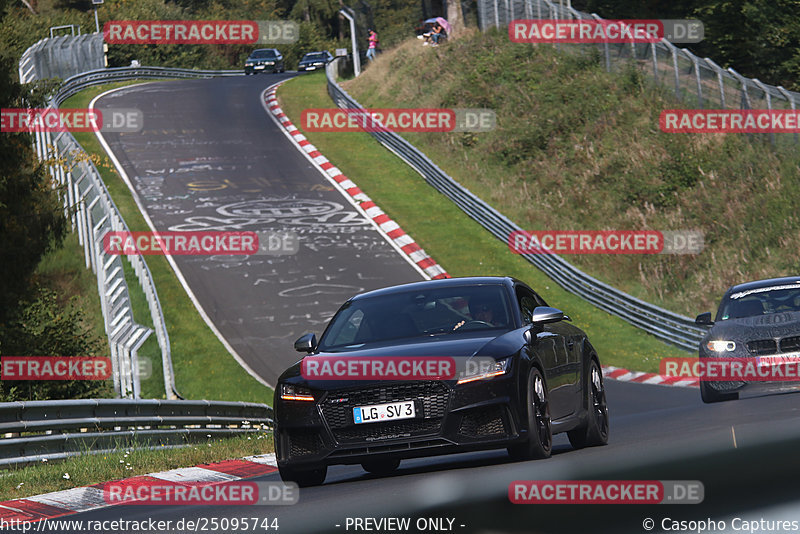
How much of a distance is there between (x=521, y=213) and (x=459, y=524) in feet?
112

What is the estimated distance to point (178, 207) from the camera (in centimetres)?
3612

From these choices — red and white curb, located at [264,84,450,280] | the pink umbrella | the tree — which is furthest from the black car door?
the pink umbrella

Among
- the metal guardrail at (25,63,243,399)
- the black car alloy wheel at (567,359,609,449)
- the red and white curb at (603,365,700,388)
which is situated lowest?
the red and white curb at (603,365,700,388)

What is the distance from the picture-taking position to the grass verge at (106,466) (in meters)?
9.36

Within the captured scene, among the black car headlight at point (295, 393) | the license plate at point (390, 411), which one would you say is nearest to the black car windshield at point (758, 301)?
the license plate at point (390, 411)

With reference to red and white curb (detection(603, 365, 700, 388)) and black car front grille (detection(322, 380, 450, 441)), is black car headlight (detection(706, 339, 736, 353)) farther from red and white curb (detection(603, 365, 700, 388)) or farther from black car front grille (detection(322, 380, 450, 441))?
black car front grille (detection(322, 380, 450, 441))

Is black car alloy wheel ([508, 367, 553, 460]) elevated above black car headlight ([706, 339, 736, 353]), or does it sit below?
above

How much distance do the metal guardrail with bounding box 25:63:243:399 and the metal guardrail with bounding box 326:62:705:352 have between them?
1058cm

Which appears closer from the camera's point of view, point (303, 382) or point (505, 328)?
point (303, 382)

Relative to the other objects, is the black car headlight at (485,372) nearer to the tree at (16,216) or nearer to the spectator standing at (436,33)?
the tree at (16,216)

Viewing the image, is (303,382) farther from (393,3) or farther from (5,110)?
(393,3)

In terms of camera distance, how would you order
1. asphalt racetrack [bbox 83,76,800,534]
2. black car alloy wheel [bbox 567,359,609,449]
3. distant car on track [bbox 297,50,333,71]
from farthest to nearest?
distant car on track [bbox 297,50,333,71] → black car alloy wheel [bbox 567,359,609,449] → asphalt racetrack [bbox 83,76,800,534]

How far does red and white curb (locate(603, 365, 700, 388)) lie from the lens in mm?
22078

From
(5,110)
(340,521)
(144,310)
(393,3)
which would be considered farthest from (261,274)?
(393,3)
